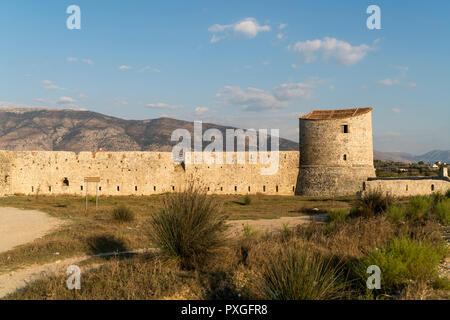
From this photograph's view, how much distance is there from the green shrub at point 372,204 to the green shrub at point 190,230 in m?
6.76

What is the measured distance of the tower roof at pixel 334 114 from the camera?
22469mm

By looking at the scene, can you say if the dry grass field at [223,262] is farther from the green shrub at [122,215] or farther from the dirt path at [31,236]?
the green shrub at [122,215]

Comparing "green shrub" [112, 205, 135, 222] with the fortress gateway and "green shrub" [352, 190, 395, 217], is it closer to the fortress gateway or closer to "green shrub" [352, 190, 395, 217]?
"green shrub" [352, 190, 395, 217]

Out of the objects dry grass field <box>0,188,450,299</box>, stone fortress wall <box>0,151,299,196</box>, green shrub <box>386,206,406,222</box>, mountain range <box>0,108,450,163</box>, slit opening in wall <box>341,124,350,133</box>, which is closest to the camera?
dry grass field <box>0,188,450,299</box>

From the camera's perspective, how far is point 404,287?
4.63m

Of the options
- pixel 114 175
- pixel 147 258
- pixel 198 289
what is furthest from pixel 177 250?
pixel 114 175

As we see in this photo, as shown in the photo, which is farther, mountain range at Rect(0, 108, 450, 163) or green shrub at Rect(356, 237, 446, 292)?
mountain range at Rect(0, 108, 450, 163)

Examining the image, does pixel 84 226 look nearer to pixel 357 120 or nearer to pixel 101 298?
pixel 101 298

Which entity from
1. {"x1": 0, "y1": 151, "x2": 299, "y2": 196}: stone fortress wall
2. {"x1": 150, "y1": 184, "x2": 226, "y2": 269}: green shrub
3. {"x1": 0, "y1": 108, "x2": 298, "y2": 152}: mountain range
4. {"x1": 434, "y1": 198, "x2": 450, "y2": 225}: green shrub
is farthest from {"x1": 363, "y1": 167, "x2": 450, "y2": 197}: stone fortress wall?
{"x1": 0, "y1": 108, "x2": 298, "y2": 152}: mountain range

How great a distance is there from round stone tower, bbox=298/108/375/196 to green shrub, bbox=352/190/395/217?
1108 centimetres

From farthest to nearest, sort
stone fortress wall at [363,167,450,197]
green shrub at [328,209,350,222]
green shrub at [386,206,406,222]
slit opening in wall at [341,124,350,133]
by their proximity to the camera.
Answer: slit opening in wall at [341,124,350,133] < stone fortress wall at [363,167,450,197] < green shrub at [328,209,350,222] < green shrub at [386,206,406,222]

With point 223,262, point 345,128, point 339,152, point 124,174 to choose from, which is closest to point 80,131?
point 124,174

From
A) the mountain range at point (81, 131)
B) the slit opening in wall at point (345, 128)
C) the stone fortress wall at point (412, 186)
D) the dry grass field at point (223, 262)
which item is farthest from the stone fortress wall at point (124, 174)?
the mountain range at point (81, 131)

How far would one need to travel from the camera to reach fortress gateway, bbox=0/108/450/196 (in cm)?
2116
